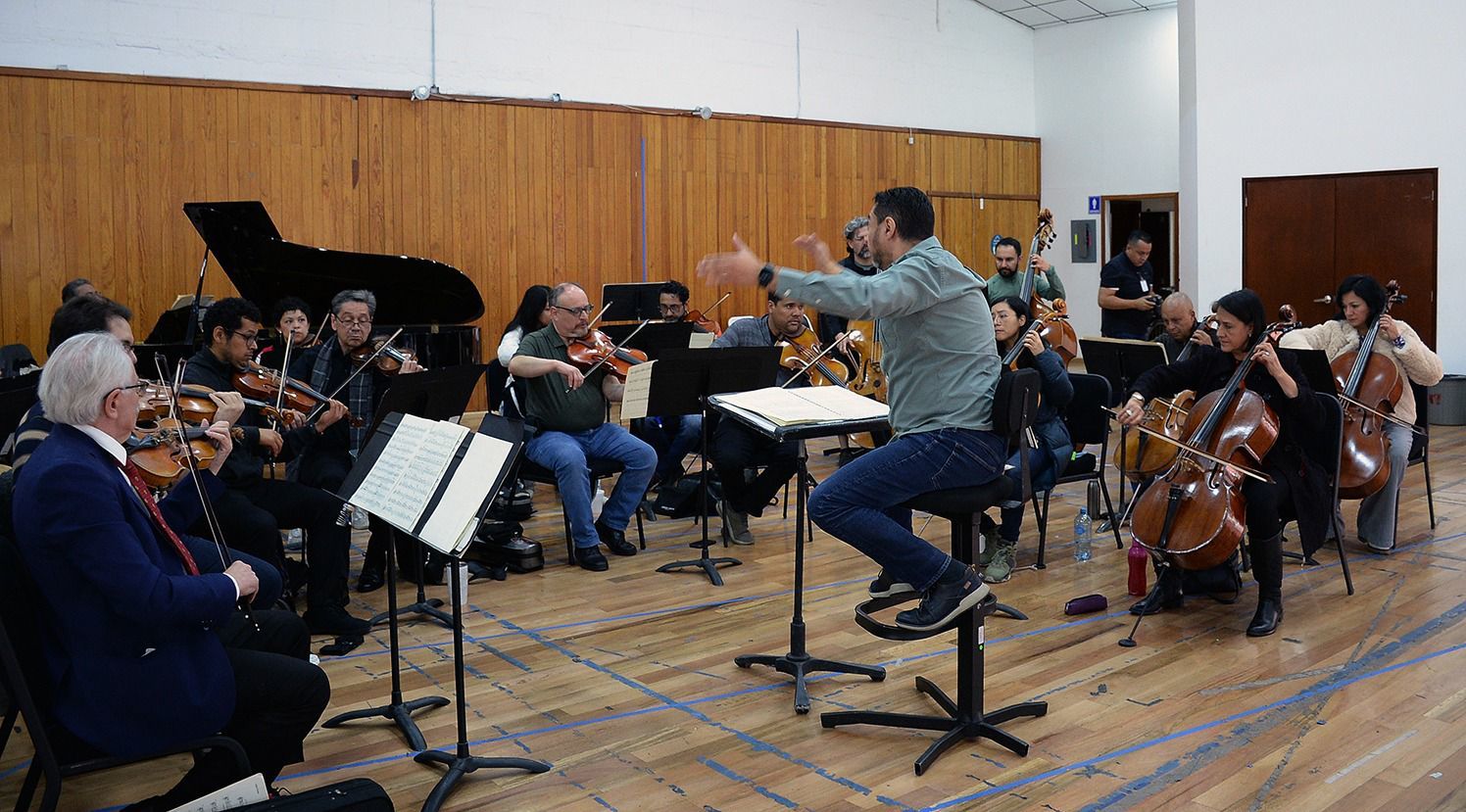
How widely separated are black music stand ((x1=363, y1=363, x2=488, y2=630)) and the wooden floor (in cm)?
11

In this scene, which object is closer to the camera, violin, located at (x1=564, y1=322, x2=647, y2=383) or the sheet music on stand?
the sheet music on stand

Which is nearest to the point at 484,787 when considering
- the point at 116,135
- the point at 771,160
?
the point at 116,135

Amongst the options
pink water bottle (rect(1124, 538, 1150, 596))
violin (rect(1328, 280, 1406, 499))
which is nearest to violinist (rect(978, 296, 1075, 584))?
pink water bottle (rect(1124, 538, 1150, 596))

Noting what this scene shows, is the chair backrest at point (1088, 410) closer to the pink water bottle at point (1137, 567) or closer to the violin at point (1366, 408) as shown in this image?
the pink water bottle at point (1137, 567)

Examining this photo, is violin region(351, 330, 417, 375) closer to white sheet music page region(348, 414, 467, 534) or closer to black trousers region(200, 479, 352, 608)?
black trousers region(200, 479, 352, 608)

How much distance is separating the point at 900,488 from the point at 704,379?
81.3 inches

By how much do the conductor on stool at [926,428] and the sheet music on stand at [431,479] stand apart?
0.90 m

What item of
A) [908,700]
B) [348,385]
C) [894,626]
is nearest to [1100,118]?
[348,385]

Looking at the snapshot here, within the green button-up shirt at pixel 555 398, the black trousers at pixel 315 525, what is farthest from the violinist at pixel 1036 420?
the black trousers at pixel 315 525

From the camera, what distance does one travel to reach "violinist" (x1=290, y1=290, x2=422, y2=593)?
4.84 m

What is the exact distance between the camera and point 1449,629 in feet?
13.7

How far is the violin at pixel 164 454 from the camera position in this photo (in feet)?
11.3

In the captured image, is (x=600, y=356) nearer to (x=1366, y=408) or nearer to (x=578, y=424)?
(x=578, y=424)

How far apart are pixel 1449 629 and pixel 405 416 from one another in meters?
3.58
